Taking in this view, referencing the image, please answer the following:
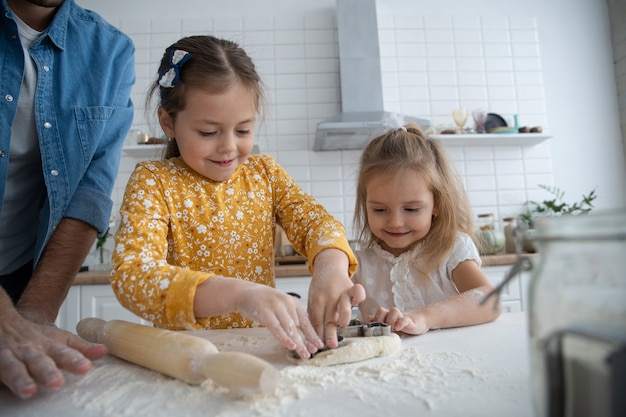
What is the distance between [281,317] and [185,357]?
135 millimetres

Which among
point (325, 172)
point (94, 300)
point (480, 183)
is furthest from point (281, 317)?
point (480, 183)

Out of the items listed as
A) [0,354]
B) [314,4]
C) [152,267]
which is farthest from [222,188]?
[314,4]

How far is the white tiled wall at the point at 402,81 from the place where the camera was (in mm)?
2805

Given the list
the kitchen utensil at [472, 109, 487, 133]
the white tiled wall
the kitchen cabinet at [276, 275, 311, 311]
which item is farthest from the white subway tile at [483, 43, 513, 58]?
the kitchen cabinet at [276, 275, 311, 311]

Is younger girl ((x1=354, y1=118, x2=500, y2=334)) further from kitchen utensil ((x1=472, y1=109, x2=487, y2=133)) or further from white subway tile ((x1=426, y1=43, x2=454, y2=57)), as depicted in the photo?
white subway tile ((x1=426, y1=43, x2=454, y2=57))

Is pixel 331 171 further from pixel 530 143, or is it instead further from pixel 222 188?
pixel 222 188

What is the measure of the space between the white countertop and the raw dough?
12 millimetres

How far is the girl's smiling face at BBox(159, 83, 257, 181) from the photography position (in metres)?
0.89

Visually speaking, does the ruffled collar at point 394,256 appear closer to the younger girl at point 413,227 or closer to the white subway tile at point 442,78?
the younger girl at point 413,227

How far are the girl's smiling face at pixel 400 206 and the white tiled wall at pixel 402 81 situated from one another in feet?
5.22

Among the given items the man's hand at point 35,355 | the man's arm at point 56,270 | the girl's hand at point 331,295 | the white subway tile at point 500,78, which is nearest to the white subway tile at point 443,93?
the white subway tile at point 500,78

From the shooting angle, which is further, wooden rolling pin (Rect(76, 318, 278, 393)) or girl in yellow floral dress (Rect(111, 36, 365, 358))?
girl in yellow floral dress (Rect(111, 36, 365, 358))

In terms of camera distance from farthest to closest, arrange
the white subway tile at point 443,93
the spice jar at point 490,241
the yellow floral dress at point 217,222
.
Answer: the white subway tile at point 443,93 < the spice jar at point 490,241 < the yellow floral dress at point 217,222

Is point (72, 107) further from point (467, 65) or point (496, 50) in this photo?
point (496, 50)
